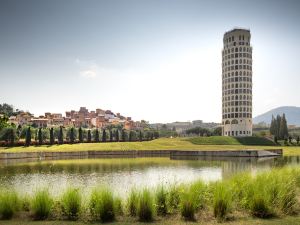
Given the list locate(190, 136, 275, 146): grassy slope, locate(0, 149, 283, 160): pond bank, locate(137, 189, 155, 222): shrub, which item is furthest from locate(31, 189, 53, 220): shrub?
locate(190, 136, 275, 146): grassy slope

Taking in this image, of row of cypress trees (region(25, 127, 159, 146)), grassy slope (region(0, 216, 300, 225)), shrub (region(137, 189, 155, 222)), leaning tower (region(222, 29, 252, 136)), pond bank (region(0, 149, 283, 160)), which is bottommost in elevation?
pond bank (region(0, 149, 283, 160))

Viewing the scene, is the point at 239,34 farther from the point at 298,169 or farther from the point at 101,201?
the point at 101,201

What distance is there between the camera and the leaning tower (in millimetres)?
181500

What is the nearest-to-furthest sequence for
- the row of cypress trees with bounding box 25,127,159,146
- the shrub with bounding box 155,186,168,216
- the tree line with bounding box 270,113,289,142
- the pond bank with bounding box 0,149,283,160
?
the shrub with bounding box 155,186,168,216 → the pond bank with bounding box 0,149,283,160 → the row of cypress trees with bounding box 25,127,159,146 → the tree line with bounding box 270,113,289,142

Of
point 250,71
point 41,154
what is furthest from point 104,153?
point 250,71

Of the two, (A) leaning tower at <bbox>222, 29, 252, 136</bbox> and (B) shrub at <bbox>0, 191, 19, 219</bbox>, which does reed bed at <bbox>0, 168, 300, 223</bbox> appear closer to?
(B) shrub at <bbox>0, 191, 19, 219</bbox>

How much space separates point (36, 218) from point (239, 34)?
181108 millimetres

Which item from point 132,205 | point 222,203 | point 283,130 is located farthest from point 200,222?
point 283,130

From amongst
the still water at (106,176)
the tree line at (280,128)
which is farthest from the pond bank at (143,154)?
the tree line at (280,128)

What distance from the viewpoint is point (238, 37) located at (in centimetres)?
18425

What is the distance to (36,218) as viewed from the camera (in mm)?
17688

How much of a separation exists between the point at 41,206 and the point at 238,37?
590 feet

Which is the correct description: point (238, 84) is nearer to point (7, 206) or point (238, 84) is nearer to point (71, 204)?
point (71, 204)

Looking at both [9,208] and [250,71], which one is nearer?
[9,208]
